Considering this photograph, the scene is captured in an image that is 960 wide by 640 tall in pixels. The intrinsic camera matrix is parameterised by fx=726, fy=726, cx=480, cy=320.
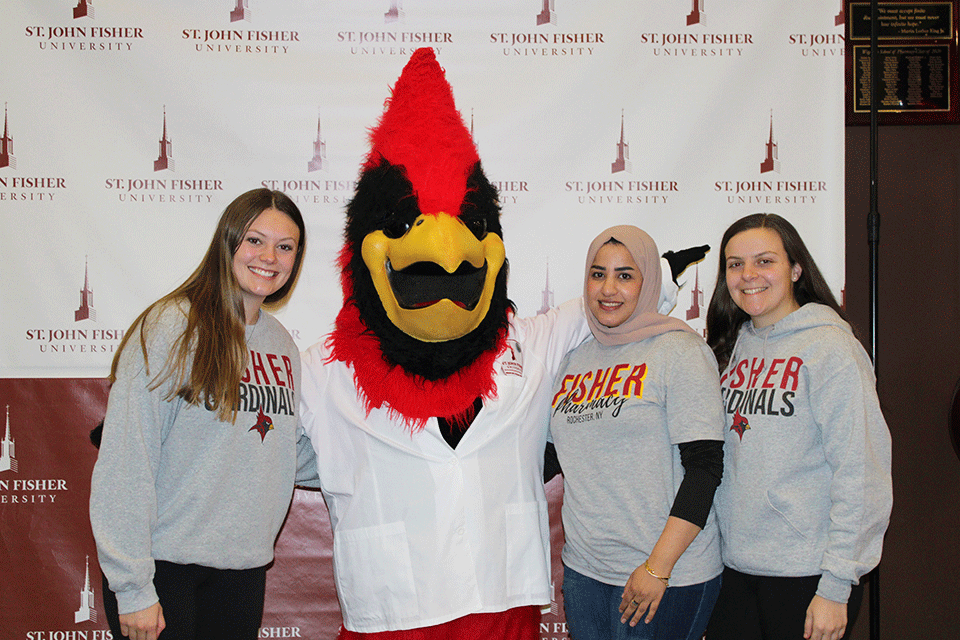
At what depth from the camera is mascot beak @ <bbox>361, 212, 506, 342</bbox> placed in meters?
1.61

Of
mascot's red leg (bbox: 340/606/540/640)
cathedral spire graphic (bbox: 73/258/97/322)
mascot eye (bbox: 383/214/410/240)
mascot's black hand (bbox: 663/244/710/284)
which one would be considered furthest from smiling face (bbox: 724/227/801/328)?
cathedral spire graphic (bbox: 73/258/97/322)

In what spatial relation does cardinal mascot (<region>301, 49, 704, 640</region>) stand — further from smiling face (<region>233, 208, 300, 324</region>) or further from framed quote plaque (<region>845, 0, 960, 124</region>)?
framed quote plaque (<region>845, 0, 960, 124</region>)

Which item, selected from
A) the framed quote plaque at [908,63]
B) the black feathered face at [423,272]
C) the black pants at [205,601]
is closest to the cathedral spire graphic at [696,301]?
the framed quote plaque at [908,63]

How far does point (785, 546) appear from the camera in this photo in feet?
4.96

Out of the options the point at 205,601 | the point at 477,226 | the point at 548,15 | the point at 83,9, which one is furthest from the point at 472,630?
the point at 83,9

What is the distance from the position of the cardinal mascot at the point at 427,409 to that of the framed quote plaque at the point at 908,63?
155 cm

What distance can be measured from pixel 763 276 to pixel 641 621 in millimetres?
810

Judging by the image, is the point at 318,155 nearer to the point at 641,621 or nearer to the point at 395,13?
the point at 395,13

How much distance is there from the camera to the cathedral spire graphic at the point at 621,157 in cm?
235

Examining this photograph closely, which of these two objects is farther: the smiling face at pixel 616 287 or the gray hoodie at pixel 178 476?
the smiling face at pixel 616 287

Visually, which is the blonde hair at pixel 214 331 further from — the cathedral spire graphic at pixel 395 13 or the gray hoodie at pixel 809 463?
the gray hoodie at pixel 809 463

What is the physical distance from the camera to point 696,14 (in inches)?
92.7

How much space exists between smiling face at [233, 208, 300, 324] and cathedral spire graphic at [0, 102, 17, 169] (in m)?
1.21

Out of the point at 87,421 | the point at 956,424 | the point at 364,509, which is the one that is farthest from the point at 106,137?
the point at 956,424
